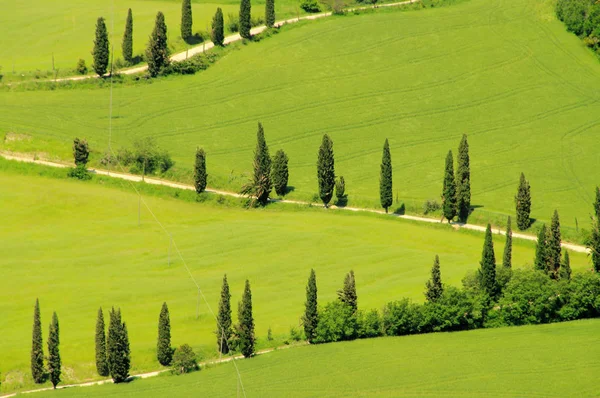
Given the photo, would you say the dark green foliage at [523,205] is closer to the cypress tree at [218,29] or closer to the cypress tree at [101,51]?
the cypress tree at [218,29]

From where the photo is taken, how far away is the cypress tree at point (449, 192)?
158875 mm

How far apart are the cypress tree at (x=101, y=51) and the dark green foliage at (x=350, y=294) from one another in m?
62.9

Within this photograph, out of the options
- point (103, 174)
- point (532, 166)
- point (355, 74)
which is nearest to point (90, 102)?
point (103, 174)

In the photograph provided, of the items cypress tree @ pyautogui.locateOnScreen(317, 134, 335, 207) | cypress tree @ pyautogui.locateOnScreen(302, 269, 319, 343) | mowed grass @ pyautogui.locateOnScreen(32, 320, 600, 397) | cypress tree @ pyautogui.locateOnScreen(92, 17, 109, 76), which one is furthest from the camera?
cypress tree @ pyautogui.locateOnScreen(92, 17, 109, 76)

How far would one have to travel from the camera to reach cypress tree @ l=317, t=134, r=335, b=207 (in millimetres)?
164000

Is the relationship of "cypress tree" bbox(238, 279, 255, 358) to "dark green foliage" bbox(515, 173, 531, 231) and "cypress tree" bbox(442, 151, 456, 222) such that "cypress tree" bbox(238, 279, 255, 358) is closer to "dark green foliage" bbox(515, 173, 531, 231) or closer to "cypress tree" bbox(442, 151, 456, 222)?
"cypress tree" bbox(442, 151, 456, 222)

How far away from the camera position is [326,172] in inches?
6471

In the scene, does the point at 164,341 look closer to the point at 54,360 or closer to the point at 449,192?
the point at 54,360

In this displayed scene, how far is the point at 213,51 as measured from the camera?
646ft

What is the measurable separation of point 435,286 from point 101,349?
27572mm

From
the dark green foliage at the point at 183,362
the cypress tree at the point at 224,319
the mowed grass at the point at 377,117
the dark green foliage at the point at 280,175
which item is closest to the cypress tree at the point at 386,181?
the mowed grass at the point at 377,117

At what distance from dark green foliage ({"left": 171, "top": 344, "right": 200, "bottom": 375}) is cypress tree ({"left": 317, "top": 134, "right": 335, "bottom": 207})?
38.7 metres

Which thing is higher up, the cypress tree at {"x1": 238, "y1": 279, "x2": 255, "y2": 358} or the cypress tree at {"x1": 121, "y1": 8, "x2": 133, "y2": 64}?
the cypress tree at {"x1": 121, "y1": 8, "x2": 133, "y2": 64}

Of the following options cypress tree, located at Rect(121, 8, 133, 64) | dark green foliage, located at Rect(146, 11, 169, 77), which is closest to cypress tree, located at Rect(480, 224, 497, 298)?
dark green foliage, located at Rect(146, 11, 169, 77)
